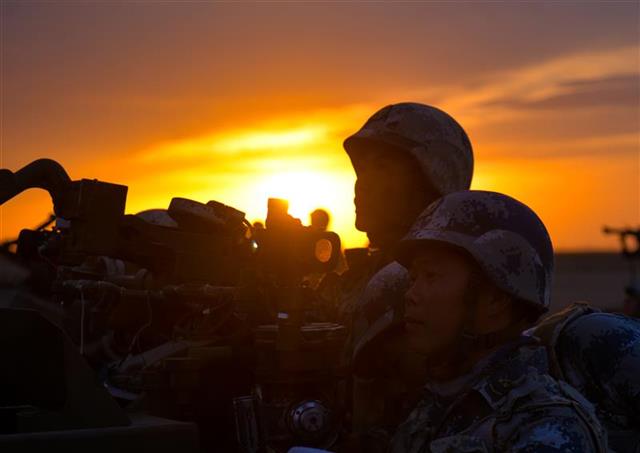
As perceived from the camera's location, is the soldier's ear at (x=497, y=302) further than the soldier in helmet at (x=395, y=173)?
No

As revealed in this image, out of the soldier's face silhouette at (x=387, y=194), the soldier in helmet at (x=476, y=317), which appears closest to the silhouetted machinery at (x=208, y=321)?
the soldier in helmet at (x=476, y=317)

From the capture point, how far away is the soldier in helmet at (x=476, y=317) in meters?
3.01

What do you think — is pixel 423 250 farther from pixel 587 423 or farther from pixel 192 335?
pixel 192 335

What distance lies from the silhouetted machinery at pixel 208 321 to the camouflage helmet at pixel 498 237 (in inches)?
30.2

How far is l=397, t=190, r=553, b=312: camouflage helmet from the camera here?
3.23 metres

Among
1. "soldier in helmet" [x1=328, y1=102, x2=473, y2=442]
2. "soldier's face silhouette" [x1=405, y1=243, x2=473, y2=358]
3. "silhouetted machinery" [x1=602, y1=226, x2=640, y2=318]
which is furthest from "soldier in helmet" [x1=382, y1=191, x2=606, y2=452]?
"silhouetted machinery" [x1=602, y1=226, x2=640, y2=318]

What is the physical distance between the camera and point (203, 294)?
431cm

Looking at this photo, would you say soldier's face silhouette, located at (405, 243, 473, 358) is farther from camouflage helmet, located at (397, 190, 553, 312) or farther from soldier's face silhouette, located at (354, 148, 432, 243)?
soldier's face silhouette, located at (354, 148, 432, 243)

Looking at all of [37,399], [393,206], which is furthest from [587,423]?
[393,206]

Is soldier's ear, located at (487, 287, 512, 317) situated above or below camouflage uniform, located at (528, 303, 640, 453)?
above

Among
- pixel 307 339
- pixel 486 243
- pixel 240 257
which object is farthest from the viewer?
pixel 240 257

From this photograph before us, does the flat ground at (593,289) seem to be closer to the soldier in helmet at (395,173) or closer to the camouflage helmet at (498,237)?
the soldier in helmet at (395,173)

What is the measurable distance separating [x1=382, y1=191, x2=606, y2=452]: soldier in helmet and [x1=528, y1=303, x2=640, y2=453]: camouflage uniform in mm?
720

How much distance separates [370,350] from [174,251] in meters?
0.98
